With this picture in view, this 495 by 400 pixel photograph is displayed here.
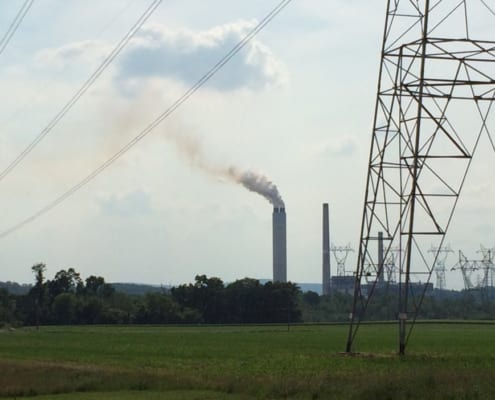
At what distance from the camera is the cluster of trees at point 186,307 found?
170 meters

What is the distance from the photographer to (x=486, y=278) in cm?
19775

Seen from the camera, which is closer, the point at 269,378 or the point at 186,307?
the point at 269,378

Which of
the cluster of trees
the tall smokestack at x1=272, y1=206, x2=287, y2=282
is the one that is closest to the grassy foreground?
the cluster of trees

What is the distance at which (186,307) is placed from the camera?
179 meters

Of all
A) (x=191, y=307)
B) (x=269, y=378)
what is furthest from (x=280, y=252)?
(x=269, y=378)

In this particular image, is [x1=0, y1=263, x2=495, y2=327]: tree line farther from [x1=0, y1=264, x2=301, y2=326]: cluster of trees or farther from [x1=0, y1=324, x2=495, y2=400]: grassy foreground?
→ [x1=0, y1=324, x2=495, y2=400]: grassy foreground

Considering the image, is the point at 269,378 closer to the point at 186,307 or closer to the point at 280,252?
the point at 186,307

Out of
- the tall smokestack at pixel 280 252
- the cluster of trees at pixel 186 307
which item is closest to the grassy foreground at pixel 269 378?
the cluster of trees at pixel 186 307

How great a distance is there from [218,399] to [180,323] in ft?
463

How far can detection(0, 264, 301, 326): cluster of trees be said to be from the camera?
170250mm

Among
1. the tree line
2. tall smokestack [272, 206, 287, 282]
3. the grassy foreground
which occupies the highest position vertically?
tall smokestack [272, 206, 287, 282]

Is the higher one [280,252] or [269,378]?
[280,252]

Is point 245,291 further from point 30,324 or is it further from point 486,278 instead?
point 486,278

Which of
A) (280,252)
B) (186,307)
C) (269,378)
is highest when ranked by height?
(280,252)
